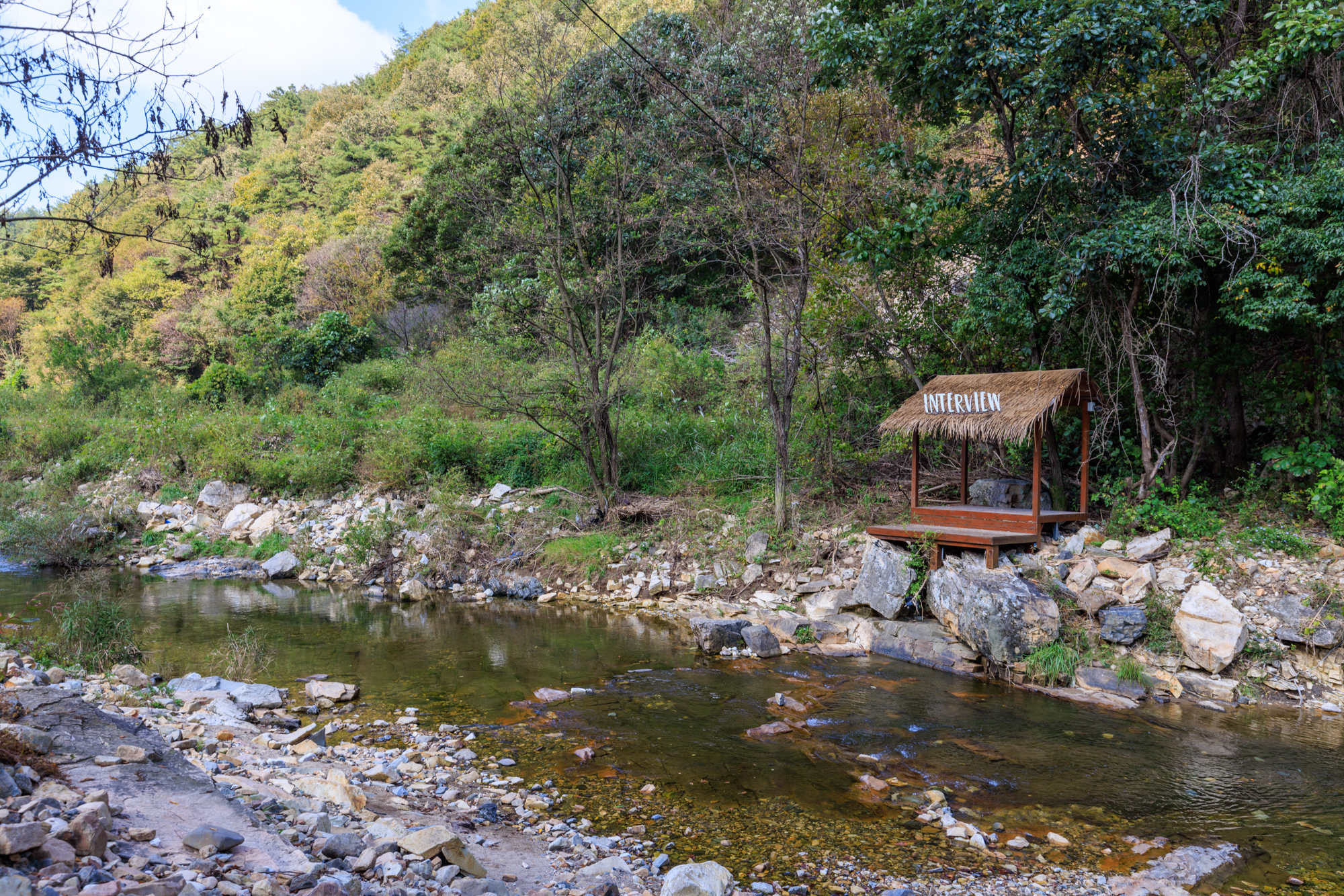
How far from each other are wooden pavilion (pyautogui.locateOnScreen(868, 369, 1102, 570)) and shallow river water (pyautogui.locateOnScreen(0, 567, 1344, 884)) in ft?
5.77

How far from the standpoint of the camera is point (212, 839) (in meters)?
3.43

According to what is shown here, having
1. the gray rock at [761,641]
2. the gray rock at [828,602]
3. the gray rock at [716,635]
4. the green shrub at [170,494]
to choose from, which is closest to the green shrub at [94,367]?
the green shrub at [170,494]

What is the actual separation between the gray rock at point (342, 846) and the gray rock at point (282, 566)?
1146 cm

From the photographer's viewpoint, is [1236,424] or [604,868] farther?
[1236,424]

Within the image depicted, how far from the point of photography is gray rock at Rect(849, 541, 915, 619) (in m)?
9.62

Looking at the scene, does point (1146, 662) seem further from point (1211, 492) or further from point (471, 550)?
point (471, 550)

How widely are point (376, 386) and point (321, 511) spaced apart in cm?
759

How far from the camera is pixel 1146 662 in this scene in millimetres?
8148

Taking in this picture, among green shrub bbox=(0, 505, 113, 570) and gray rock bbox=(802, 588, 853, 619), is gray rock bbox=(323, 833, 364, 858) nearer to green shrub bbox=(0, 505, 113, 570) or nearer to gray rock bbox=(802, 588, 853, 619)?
gray rock bbox=(802, 588, 853, 619)

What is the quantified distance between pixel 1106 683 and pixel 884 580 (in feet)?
8.61

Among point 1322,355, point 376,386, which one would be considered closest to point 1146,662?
point 1322,355

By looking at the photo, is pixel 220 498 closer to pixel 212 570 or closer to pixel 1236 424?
pixel 212 570

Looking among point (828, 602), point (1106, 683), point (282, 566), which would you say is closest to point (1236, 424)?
point (1106, 683)

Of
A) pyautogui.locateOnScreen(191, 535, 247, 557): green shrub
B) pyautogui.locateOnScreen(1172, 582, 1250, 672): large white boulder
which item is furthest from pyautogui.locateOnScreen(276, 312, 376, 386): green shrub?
pyautogui.locateOnScreen(1172, 582, 1250, 672): large white boulder
